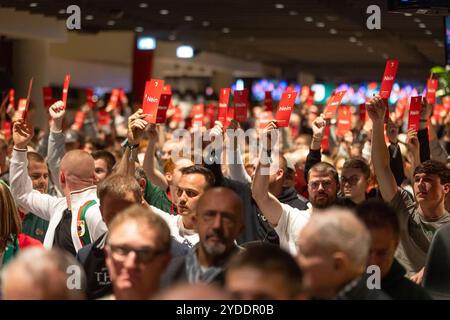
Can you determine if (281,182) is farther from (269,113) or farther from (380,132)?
(269,113)

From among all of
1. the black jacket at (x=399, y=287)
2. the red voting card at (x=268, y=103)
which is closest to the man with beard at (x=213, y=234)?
the black jacket at (x=399, y=287)

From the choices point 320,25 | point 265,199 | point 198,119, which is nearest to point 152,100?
point 265,199

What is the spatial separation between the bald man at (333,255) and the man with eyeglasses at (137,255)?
0.68 meters

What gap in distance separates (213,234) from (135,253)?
26.8 inches

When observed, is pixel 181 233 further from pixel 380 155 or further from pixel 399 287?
pixel 399 287

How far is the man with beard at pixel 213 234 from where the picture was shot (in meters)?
5.03

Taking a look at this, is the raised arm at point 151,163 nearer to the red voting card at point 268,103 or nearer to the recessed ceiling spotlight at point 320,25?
the red voting card at point 268,103

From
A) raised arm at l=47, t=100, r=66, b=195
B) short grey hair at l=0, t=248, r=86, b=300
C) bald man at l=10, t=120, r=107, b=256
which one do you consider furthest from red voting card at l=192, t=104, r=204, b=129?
short grey hair at l=0, t=248, r=86, b=300

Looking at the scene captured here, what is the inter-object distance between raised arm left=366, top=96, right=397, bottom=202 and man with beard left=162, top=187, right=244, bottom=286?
7.17ft

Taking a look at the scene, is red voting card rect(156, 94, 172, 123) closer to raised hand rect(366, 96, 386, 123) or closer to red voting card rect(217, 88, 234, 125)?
red voting card rect(217, 88, 234, 125)

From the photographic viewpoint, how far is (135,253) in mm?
4523

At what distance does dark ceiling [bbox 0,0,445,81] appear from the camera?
19.9m

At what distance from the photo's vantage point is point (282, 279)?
12.8ft

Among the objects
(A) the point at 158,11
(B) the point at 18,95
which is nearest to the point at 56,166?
(A) the point at 158,11
